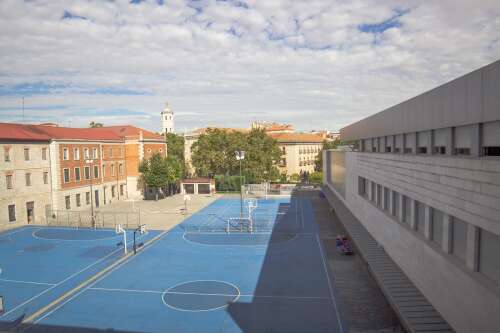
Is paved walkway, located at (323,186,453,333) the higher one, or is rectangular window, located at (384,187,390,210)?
rectangular window, located at (384,187,390,210)

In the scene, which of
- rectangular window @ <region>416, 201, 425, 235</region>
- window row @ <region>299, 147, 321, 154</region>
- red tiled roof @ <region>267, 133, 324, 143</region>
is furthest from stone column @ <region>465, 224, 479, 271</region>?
window row @ <region>299, 147, 321, 154</region>

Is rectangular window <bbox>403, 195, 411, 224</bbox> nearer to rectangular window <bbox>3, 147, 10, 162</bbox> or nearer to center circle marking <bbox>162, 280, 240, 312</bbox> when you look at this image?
center circle marking <bbox>162, 280, 240, 312</bbox>

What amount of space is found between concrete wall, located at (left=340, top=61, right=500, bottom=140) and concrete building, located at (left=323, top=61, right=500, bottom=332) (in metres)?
0.03

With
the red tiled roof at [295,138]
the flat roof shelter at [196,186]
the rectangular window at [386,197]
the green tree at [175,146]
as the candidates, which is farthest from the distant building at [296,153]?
the rectangular window at [386,197]

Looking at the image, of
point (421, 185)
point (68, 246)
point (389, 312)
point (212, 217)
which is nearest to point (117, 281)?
point (68, 246)

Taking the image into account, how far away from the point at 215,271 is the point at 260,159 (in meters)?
45.0

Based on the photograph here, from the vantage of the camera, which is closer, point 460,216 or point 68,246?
point 460,216

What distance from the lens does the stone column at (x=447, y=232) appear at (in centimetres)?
1351

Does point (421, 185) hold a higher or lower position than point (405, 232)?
higher

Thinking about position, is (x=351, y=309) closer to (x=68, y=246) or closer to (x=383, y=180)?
(x=383, y=180)

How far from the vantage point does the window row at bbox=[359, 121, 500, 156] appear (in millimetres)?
11125

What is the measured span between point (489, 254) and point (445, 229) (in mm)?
2727

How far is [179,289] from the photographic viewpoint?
23.1 m

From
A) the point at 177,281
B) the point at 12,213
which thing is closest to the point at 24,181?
the point at 12,213
